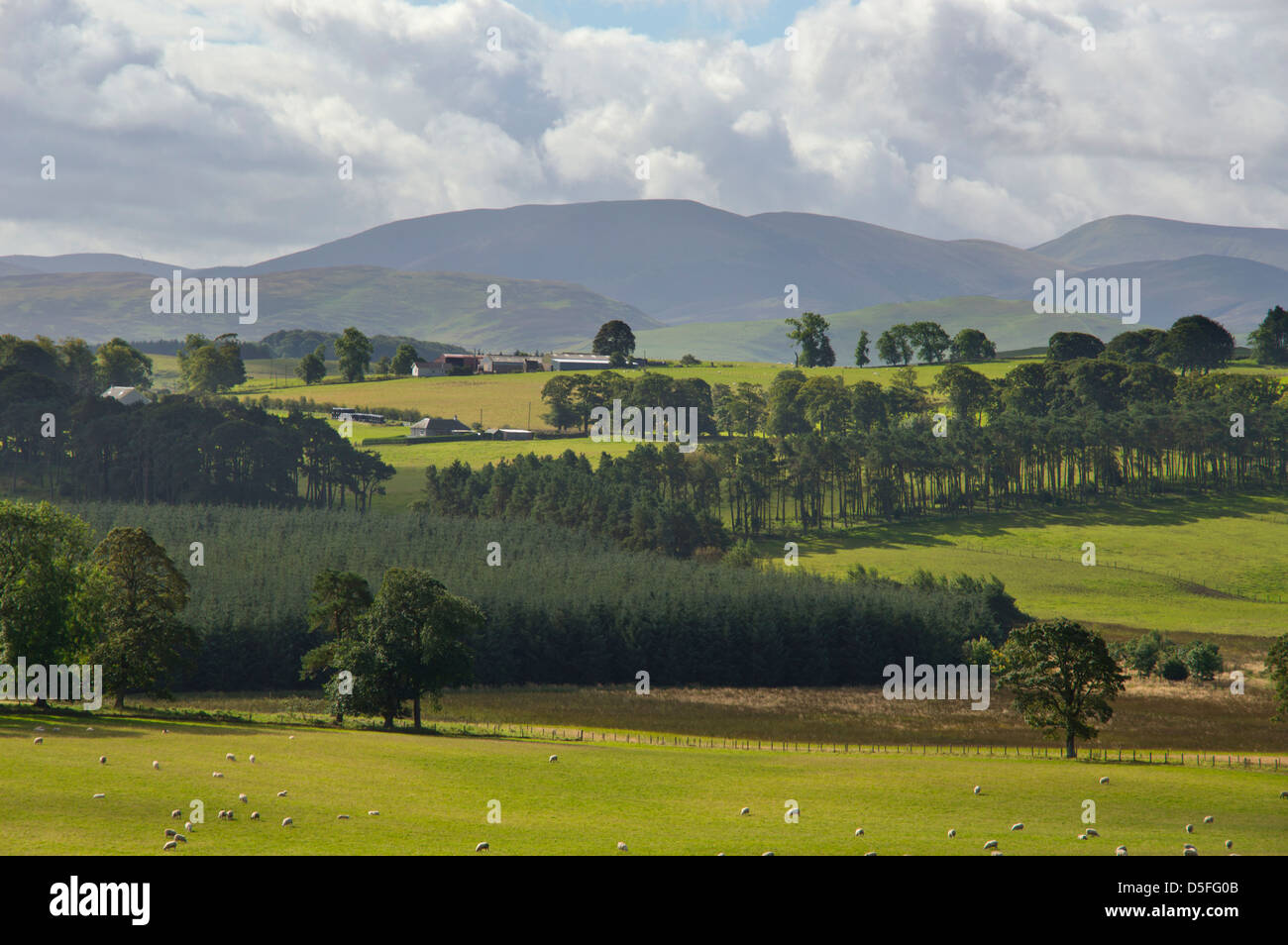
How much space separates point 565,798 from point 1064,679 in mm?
42286

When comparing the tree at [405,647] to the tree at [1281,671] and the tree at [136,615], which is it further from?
the tree at [1281,671]

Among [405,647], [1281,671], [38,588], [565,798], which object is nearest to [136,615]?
[38,588]

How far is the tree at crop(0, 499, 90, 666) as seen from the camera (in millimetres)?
72875

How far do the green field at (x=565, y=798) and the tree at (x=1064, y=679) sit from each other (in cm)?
730

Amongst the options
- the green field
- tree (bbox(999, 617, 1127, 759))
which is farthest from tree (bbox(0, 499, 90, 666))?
tree (bbox(999, 617, 1127, 759))

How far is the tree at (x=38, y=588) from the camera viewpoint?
239ft

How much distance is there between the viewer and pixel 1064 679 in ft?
265

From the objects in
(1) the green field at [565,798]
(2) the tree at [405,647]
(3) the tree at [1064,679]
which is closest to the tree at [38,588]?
(1) the green field at [565,798]

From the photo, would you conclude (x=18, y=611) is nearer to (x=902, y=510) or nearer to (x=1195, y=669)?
(x=1195, y=669)

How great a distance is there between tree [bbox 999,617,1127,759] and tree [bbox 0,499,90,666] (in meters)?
61.6

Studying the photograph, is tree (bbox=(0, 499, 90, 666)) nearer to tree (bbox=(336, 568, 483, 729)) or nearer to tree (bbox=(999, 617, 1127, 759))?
tree (bbox=(336, 568, 483, 729))

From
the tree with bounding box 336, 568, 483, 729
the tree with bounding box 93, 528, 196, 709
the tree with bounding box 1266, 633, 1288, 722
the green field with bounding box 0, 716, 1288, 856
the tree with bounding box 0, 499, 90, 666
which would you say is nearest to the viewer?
the green field with bounding box 0, 716, 1288, 856

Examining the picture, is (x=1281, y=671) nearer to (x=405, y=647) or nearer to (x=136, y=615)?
(x=405, y=647)

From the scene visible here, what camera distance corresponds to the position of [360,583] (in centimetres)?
9050
